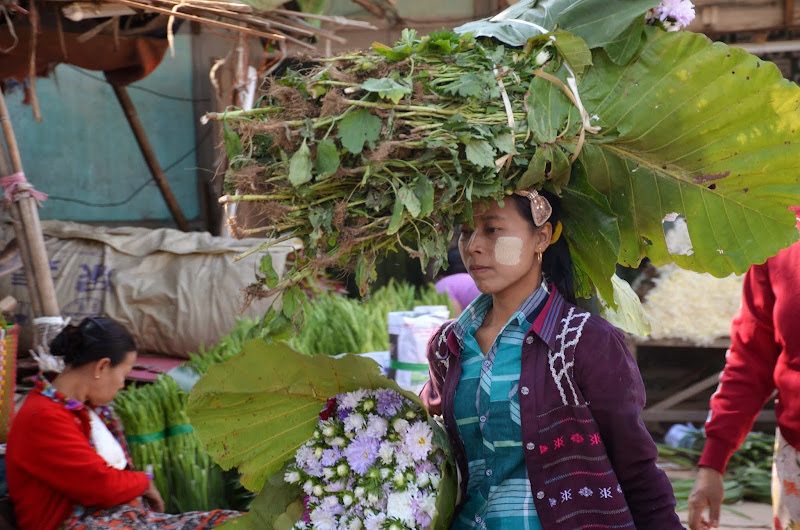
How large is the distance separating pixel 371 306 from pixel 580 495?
9.11ft

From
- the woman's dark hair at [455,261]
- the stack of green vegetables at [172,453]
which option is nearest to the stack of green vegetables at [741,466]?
the woman's dark hair at [455,261]

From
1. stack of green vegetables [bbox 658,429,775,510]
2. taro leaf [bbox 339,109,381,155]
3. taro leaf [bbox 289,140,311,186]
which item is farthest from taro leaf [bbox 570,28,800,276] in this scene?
stack of green vegetables [bbox 658,429,775,510]

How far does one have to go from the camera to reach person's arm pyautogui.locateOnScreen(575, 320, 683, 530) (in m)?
1.73

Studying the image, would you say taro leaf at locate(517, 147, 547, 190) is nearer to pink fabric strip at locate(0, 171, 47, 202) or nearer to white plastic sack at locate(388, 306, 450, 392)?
white plastic sack at locate(388, 306, 450, 392)

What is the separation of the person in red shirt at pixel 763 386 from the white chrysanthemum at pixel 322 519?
4.34 ft

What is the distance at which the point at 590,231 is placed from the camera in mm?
1939

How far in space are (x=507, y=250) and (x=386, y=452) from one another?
551 mm

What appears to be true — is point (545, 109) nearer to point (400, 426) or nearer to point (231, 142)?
point (231, 142)

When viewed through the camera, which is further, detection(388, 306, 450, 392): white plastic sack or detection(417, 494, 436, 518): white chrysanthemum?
detection(388, 306, 450, 392): white plastic sack

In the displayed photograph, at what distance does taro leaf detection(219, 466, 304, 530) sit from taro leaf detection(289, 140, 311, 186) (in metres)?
0.83

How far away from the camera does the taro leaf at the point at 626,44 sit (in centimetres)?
173

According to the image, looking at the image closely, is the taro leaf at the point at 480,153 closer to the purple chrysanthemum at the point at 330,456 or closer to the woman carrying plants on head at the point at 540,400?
the woman carrying plants on head at the point at 540,400

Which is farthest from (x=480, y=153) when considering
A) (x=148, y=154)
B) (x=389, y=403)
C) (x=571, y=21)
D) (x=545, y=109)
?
(x=148, y=154)

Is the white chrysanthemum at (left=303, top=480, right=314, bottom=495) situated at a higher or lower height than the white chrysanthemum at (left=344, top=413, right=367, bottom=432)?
lower
